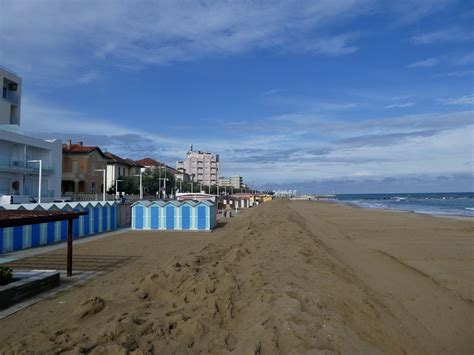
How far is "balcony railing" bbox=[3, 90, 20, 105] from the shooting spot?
45031mm

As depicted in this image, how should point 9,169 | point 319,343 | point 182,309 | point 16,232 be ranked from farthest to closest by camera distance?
point 9,169, point 16,232, point 182,309, point 319,343

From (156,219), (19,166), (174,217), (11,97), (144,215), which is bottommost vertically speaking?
(156,219)

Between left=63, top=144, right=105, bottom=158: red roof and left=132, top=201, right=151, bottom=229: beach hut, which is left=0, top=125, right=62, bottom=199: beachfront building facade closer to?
left=63, top=144, right=105, bottom=158: red roof

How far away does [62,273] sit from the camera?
1164 cm

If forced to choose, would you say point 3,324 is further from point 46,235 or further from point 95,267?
point 46,235

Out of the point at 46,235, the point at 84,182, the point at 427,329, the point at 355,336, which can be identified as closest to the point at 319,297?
the point at 355,336

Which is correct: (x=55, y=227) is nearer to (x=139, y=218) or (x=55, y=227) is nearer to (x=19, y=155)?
(x=139, y=218)

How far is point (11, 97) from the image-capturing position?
4591 centimetres

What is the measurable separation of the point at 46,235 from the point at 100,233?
522 cm

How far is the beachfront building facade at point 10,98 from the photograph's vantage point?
44.3 metres

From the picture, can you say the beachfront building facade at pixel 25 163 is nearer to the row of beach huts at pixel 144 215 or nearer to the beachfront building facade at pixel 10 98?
the beachfront building facade at pixel 10 98

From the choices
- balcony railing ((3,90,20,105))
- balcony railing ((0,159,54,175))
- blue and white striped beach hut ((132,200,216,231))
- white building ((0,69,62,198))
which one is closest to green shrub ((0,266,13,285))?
blue and white striped beach hut ((132,200,216,231))

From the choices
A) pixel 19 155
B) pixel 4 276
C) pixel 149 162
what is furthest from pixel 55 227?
pixel 149 162

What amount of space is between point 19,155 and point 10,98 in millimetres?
9683
